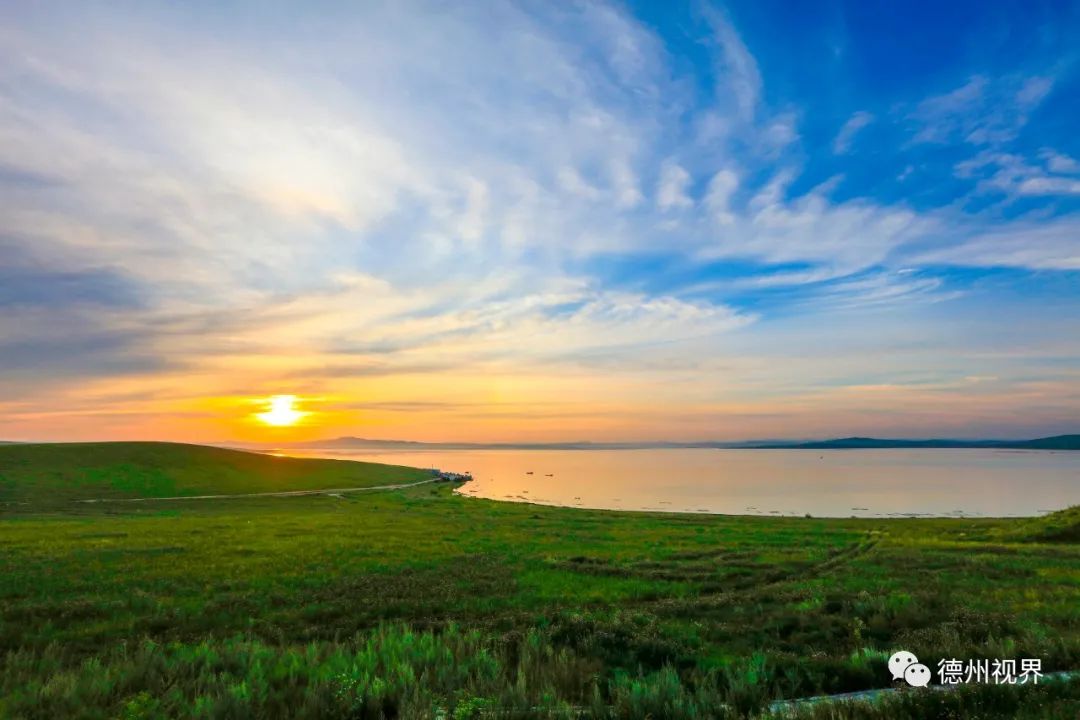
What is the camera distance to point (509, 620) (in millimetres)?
14711

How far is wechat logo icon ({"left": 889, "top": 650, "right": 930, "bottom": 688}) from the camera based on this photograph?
9.22m

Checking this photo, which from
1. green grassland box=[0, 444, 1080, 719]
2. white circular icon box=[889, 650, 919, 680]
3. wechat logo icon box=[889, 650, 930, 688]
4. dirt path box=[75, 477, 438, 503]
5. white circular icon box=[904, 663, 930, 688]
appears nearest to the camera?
green grassland box=[0, 444, 1080, 719]

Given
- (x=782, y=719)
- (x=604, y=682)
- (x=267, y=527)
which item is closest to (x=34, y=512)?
(x=267, y=527)

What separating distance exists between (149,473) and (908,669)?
111951 millimetres

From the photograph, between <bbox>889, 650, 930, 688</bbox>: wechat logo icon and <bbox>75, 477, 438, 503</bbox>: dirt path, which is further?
<bbox>75, 477, 438, 503</bbox>: dirt path

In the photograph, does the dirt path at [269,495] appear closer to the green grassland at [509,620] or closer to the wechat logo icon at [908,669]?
the green grassland at [509,620]

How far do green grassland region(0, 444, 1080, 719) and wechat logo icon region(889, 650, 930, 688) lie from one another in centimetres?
31

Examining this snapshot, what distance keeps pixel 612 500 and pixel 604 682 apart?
87.3m

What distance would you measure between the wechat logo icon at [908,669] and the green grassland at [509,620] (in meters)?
0.31

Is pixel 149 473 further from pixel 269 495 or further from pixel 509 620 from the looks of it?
pixel 509 620
